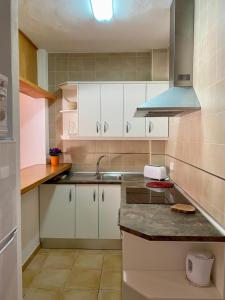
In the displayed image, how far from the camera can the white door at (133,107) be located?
353 cm

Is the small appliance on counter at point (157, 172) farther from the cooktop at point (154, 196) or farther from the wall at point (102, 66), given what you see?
the wall at point (102, 66)

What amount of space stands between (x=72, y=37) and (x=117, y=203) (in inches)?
82.1

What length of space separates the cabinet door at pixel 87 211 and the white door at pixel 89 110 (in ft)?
2.40

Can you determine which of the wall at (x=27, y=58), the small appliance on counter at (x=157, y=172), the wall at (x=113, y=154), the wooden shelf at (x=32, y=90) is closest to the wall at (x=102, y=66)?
the wall at (x=27, y=58)

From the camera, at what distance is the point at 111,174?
151 inches

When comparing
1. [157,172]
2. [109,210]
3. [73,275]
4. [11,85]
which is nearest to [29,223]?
[73,275]

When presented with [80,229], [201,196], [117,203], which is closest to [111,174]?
[117,203]

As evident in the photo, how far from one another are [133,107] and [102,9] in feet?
4.42

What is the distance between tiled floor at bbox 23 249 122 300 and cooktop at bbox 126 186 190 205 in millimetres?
869

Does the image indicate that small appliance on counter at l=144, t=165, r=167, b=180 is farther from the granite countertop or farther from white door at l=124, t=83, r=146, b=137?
the granite countertop

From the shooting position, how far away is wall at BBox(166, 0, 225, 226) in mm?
1598

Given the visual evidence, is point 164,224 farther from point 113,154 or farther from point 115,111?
point 113,154

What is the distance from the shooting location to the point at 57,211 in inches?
131

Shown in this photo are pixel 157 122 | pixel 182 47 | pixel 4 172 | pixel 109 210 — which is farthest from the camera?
pixel 157 122
